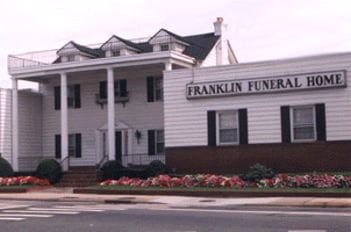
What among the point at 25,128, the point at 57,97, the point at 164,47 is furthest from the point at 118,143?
the point at 164,47

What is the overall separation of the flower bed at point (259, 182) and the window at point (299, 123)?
9.84 feet

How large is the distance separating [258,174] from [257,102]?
3.84 meters

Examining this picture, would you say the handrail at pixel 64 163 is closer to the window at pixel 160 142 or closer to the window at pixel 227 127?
the window at pixel 160 142

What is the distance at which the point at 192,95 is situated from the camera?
98.9ft

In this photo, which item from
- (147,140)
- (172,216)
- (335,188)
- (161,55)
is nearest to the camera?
(172,216)

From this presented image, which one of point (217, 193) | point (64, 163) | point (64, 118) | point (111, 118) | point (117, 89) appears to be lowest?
point (217, 193)

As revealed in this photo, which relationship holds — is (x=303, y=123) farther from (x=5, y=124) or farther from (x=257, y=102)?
(x=5, y=124)

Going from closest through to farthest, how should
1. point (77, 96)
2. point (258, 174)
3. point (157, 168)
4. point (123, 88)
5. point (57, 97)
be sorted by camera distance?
point (258, 174), point (157, 168), point (123, 88), point (77, 96), point (57, 97)

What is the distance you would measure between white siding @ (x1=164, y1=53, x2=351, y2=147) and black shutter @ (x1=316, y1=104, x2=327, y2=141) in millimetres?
184

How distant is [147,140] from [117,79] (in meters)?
4.28

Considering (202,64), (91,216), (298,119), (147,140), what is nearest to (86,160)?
(147,140)

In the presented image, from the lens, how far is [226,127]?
2961cm

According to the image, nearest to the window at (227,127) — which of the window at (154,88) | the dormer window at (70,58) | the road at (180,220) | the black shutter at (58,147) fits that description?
the window at (154,88)

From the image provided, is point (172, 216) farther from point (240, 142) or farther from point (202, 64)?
point (202, 64)
